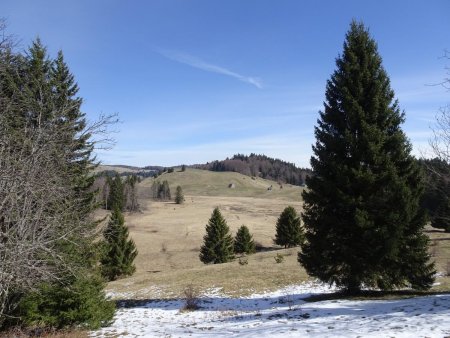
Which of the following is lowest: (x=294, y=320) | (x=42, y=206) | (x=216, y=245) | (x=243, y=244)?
(x=243, y=244)

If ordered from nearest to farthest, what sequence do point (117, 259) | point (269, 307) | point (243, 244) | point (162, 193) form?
1. point (269, 307)
2. point (117, 259)
3. point (243, 244)
4. point (162, 193)

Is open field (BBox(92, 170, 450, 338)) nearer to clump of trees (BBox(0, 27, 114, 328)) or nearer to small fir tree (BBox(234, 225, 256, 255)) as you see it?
clump of trees (BBox(0, 27, 114, 328))

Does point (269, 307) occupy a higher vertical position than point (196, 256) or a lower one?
higher

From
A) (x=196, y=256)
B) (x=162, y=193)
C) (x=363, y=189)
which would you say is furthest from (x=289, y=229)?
(x=162, y=193)

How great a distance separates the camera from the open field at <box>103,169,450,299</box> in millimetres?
23141

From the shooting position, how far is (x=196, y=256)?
183ft

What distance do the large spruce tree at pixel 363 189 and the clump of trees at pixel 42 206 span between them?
8946 mm

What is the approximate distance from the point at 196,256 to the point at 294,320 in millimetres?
45689

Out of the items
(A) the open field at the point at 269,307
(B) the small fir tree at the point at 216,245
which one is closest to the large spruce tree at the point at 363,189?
(A) the open field at the point at 269,307

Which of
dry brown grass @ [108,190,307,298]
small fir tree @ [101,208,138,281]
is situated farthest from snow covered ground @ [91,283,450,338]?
small fir tree @ [101,208,138,281]

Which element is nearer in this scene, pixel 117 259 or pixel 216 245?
pixel 117 259

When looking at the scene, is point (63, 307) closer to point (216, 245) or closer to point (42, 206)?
point (42, 206)

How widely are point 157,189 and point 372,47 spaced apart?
141 m

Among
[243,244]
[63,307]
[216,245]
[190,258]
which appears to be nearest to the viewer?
[63,307]
